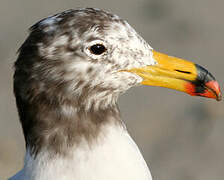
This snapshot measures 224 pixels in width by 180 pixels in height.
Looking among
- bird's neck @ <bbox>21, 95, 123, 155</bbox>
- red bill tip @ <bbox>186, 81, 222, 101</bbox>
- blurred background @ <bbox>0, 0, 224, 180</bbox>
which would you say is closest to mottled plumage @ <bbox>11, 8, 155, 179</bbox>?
bird's neck @ <bbox>21, 95, 123, 155</bbox>

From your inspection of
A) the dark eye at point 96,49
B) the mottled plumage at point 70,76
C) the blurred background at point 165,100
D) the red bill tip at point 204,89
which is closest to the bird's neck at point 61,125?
the mottled plumage at point 70,76

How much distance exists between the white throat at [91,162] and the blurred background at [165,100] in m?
2.59

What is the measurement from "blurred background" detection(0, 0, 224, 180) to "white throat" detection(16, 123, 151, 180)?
2.59 m

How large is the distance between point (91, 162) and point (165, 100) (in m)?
3.66

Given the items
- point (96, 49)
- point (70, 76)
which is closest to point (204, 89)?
point (96, 49)

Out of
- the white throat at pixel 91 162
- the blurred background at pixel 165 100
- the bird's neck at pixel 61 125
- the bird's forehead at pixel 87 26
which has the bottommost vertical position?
the blurred background at pixel 165 100

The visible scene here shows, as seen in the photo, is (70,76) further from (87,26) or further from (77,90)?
(87,26)

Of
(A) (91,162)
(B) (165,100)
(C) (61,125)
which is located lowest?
(B) (165,100)

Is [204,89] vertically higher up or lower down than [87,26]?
lower down

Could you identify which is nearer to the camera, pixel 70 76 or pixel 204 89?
pixel 70 76

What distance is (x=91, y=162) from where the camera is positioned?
9.89 ft

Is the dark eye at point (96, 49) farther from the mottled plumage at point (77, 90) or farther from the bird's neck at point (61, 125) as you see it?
the bird's neck at point (61, 125)

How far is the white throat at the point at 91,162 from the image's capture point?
300 centimetres

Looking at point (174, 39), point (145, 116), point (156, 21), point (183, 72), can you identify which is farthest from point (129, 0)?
point (183, 72)
